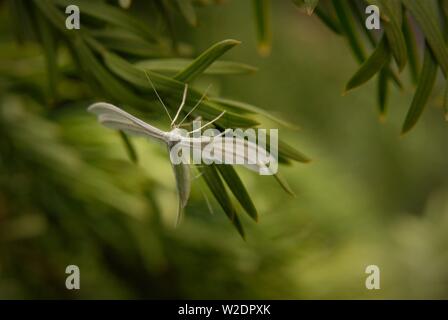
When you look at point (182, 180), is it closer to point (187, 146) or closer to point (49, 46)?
point (187, 146)

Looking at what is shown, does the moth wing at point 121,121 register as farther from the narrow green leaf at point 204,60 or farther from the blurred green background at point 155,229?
the blurred green background at point 155,229

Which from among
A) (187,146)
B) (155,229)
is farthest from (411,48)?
(155,229)

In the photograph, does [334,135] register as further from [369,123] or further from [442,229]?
[442,229]

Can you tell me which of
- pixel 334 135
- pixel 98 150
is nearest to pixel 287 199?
pixel 98 150

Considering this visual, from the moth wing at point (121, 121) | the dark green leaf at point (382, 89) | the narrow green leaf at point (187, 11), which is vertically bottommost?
the moth wing at point (121, 121)

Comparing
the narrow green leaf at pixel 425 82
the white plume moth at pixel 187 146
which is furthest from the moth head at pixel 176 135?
the narrow green leaf at pixel 425 82
